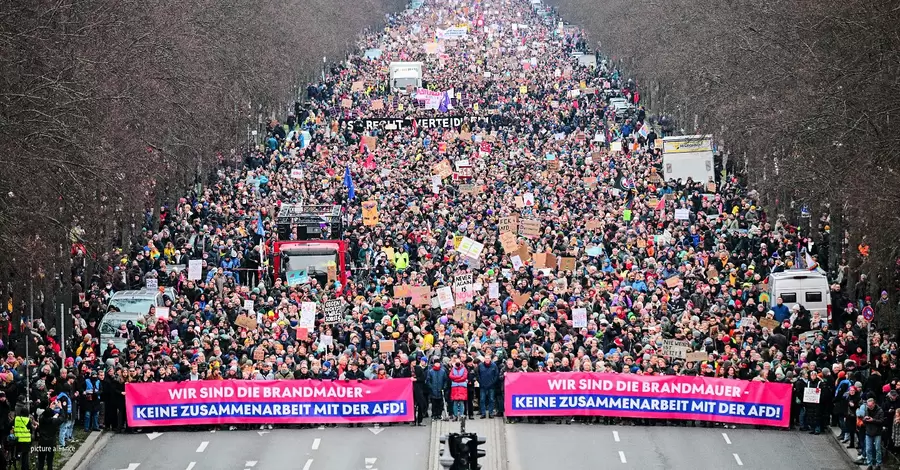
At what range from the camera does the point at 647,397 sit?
3350 centimetres

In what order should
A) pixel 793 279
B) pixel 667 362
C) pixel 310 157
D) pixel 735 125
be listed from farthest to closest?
1. pixel 310 157
2. pixel 735 125
3. pixel 793 279
4. pixel 667 362

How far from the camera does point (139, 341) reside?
37750 mm

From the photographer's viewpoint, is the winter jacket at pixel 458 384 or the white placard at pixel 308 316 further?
the white placard at pixel 308 316

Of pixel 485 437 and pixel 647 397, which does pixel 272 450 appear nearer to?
pixel 485 437

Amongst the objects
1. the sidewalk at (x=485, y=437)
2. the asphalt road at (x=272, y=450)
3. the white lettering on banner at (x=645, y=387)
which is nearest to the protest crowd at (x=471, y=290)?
the white lettering on banner at (x=645, y=387)

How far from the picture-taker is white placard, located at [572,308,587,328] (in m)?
37.2

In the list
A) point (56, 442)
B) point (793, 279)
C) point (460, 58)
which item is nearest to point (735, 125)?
point (793, 279)

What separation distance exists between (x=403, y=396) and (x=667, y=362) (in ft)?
15.3

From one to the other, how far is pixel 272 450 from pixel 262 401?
169 cm

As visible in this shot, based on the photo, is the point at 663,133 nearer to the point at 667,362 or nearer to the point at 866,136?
the point at 866,136

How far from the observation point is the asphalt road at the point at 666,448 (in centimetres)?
3078

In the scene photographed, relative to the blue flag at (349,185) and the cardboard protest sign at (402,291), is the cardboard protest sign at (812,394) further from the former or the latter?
the blue flag at (349,185)

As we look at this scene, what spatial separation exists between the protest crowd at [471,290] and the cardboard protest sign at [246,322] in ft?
0.28

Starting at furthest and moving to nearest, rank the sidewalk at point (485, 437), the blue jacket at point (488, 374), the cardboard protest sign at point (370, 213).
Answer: the cardboard protest sign at point (370, 213) → the blue jacket at point (488, 374) → the sidewalk at point (485, 437)
